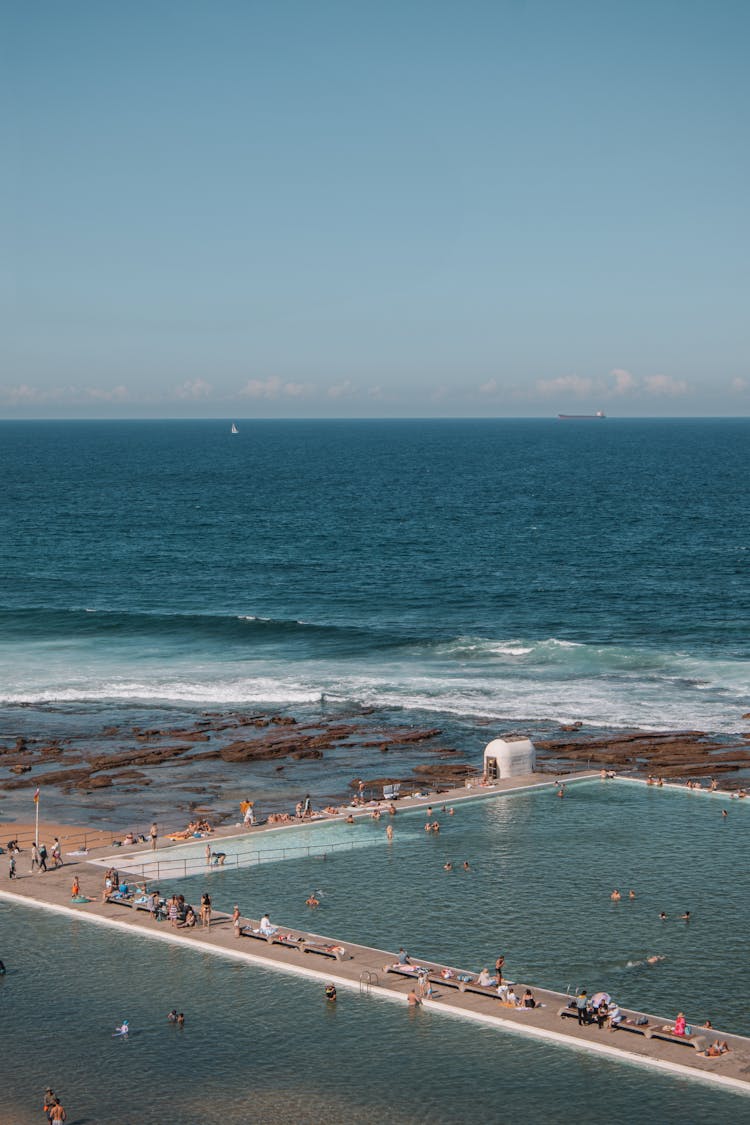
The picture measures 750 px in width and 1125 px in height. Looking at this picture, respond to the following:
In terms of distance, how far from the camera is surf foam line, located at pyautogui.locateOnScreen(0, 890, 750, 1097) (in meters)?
44.2

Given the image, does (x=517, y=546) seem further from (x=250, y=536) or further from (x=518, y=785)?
(x=518, y=785)

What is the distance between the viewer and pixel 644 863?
66.1 meters

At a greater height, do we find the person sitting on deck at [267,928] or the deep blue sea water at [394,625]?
the deep blue sea water at [394,625]

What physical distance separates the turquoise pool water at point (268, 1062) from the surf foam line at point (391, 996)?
0.49 meters

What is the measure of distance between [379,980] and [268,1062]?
7334mm

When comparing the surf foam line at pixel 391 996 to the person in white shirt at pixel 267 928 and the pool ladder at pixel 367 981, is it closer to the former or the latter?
the pool ladder at pixel 367 981

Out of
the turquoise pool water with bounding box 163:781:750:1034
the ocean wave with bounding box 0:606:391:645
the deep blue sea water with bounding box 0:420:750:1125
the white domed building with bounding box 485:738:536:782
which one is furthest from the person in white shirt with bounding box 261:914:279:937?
the ocean wave with bounding box 0:606:391:645

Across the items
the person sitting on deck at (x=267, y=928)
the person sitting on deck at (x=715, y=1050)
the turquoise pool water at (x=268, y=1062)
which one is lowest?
the turquoise pool water at (x=268, y=1062)

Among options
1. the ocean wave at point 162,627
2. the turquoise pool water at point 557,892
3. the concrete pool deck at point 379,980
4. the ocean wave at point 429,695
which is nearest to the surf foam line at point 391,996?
the concrete pool deck at point 379,980

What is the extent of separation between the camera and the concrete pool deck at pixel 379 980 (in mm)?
45156

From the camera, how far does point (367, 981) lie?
51.2 m

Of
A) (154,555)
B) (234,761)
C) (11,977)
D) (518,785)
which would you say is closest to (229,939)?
(11,977)

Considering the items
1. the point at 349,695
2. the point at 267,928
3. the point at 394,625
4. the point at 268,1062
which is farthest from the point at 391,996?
the point at 394,625

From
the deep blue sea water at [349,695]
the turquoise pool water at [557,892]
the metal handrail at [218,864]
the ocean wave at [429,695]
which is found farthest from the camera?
the ocean wave at [429,695]
